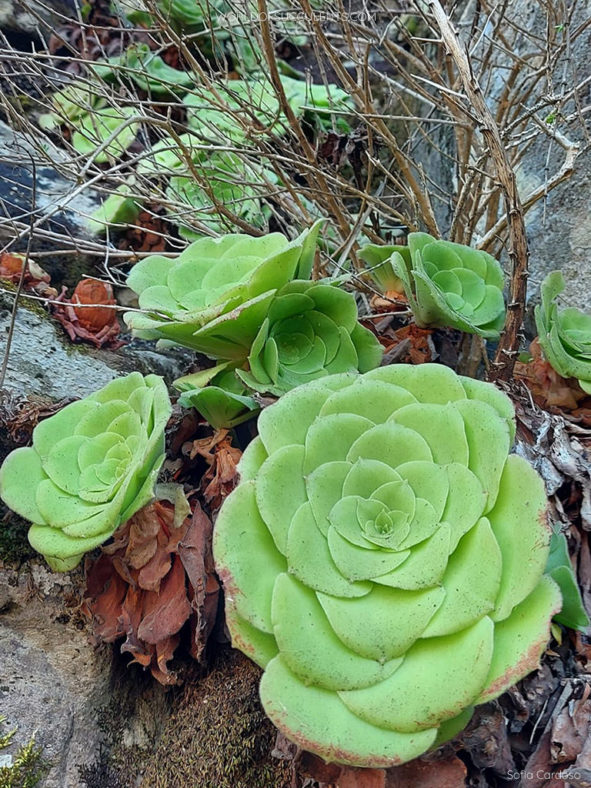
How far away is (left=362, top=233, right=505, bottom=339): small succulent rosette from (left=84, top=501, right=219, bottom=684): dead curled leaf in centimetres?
53

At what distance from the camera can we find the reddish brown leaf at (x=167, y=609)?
2.78ft

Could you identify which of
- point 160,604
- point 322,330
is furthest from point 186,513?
point 322,330

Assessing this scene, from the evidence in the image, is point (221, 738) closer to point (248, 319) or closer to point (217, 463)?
point (217, 463)

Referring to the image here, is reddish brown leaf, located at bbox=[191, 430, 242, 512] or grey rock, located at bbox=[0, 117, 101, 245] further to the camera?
grey rock, located at bbox=[0, 117, 101, 245]

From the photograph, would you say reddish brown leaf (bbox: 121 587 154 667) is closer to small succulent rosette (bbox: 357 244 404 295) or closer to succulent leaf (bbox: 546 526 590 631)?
succulent leaf (bbox: 546 526 590 631)

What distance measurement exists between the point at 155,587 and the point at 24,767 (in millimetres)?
302

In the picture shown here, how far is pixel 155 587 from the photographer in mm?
875

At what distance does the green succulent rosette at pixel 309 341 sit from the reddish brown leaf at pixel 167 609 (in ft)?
1.06

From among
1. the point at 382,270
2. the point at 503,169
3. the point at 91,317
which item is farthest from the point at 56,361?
the point at 503,169

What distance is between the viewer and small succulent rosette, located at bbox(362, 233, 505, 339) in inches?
40.0

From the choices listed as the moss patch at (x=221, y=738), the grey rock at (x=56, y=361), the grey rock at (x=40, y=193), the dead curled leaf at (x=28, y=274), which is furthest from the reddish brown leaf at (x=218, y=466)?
the grey rock at (x=40, y=193)

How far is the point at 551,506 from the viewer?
92cm

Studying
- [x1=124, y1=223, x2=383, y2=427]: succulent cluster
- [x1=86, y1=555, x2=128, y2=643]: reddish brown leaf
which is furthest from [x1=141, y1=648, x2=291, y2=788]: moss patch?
[x1=124, y1=223, x2=383, y2=427]: succulent cluster

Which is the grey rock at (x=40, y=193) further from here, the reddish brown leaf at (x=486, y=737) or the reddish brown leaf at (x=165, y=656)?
the reddish brown leaf at (x=486, y=737)
